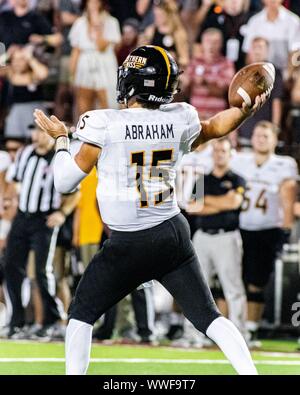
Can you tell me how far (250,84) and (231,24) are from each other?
5.05 meters

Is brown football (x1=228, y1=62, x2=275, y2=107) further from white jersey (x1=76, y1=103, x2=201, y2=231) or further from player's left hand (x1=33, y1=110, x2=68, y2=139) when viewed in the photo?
player's left hand (x1=33, y1=110, x2=68, y2=139)

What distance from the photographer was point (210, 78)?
9789 millimetres

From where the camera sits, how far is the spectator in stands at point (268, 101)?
969cm

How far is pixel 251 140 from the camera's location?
31.7 ft

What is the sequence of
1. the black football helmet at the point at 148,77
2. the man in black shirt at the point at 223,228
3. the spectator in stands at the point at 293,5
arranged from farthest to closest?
the spectator in stands at the point at 293,5 < the man in black shirt at the point at 223,228 < the black football helmet at the point at 148,77

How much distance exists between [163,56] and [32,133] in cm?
441

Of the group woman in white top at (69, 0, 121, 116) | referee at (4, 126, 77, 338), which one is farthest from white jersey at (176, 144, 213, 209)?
woman in white top at (69, 0, 121, 116)

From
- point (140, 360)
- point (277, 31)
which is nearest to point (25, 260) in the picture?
point (140, 360)

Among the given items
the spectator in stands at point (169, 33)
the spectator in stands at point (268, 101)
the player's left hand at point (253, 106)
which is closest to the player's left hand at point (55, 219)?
the spectator in stands at point (268, 101)

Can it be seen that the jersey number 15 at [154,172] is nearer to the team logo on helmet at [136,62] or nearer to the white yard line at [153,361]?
the team logo on helmet at [136,62]

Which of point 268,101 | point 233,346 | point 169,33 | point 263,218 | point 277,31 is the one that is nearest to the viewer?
point 233,346

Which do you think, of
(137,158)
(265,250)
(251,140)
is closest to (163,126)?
(137,158)

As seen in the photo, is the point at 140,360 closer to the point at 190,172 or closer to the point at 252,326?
the point at 252,326

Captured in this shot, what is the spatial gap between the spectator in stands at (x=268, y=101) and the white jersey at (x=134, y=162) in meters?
4.86
